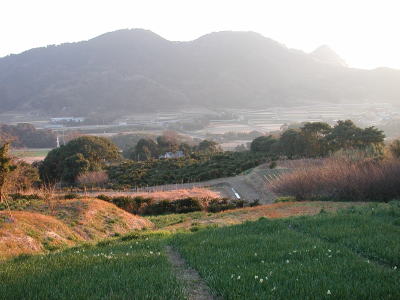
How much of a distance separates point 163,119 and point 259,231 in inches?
4888

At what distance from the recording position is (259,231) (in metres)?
9.79

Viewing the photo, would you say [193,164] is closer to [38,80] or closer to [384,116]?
[384,116]

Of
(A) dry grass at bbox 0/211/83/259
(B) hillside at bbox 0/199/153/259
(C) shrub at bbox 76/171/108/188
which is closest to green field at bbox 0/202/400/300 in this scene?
(A) dry grass at bbox 0/211/83/259

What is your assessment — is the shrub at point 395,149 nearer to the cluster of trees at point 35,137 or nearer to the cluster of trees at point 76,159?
the cluster of trees at point 76,159

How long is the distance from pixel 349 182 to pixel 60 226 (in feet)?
50.6

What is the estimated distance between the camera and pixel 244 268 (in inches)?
243

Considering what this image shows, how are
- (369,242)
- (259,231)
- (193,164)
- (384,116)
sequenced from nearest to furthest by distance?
1. (369,242)
2. (259,231)
3. (193,164)
4. (384,116)

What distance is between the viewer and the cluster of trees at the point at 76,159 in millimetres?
49219

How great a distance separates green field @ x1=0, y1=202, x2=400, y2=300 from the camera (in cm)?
509

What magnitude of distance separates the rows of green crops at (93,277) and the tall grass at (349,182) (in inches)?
651

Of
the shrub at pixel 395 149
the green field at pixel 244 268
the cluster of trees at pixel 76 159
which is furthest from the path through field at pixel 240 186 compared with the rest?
the green field at pixel 244 268

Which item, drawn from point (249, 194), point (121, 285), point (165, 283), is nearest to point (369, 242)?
point (165, 283)

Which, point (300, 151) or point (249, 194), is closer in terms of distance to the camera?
point (249, 194)

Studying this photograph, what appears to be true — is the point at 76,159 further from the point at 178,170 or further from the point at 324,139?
the point at 324,139
